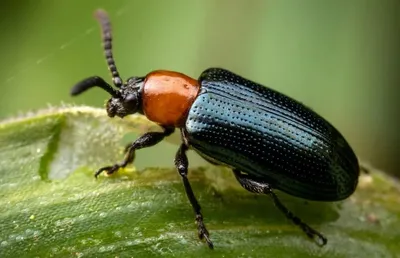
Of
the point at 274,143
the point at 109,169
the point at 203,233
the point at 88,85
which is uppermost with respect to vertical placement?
the point at 88,85

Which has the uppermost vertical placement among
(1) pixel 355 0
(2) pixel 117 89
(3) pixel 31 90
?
(1) pixel 355 0

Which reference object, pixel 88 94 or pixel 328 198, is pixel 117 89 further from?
pixel 328 198

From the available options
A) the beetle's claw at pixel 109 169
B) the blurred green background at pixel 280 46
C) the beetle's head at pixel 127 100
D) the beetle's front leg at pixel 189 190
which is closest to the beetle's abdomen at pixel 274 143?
the beetle's front leg at pixel 189 190

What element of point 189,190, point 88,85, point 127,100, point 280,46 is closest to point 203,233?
point 189,190

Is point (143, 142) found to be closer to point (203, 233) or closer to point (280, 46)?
point (203, 233)

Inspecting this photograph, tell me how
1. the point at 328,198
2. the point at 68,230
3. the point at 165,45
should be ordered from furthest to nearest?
the point at 165,45 → the point at 328,198 → the point at 68,230

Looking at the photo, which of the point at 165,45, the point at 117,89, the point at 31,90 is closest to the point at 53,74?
the point at 31,90

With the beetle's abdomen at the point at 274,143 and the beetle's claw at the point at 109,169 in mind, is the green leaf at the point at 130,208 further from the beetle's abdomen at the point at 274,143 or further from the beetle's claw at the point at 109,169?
the beetle's abdomen at the point at 274,143

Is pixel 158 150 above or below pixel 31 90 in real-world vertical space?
below
